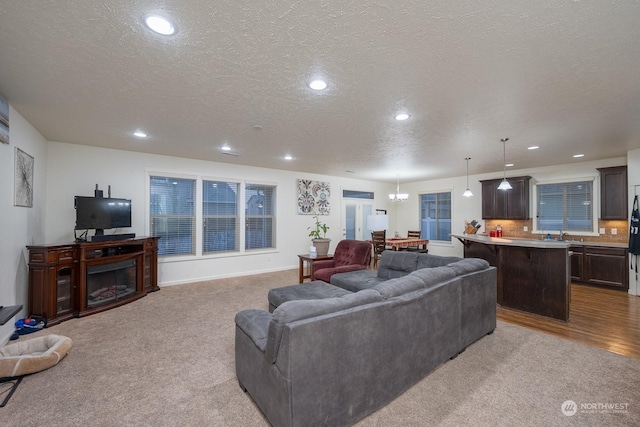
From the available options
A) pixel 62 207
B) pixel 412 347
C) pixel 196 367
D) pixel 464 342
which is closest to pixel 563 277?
pixel 464 342

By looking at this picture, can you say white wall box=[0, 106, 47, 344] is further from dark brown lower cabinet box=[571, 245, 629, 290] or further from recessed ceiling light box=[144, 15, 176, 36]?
dark brown lower cabinet box=[571, 245, 629, 290]

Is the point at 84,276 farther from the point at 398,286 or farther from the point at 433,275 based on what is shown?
the point at 433,275

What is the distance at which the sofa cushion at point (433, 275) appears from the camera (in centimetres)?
237

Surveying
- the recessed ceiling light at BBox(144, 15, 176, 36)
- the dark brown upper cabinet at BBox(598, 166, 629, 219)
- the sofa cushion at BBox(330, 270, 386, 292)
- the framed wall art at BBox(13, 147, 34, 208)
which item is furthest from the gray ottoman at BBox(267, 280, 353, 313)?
the dark brown upper cabinet at BBox(598, 166, 629, 219)

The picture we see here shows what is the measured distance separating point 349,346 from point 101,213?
14.9 ft

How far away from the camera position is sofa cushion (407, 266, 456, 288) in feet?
7.79

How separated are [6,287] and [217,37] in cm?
362

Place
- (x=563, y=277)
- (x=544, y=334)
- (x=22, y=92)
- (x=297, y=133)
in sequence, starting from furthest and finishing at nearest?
(x=297, y=133), (x=563, y=277), (x=544, y=334), (x=22, y=92)

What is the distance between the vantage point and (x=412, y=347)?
6.95 feet

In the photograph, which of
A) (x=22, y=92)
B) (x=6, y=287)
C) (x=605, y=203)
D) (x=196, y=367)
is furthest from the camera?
(x=605, y=203)

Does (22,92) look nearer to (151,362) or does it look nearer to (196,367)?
(151,362)

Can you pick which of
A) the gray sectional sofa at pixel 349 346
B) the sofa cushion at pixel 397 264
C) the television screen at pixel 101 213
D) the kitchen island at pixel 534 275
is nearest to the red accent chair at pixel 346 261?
the sofa cushion at pixel 397 264

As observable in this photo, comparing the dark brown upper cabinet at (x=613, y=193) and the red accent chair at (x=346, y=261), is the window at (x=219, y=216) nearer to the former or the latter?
the red accent chair at (x=346, y=261)

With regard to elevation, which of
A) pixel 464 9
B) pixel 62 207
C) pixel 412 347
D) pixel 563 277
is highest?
pixel 464 9
